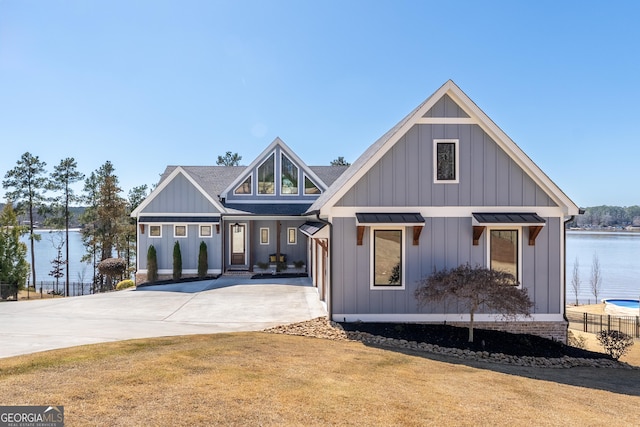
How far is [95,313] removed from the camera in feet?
38.7

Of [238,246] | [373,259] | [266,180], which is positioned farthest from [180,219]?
[373,259]

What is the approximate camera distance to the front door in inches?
846

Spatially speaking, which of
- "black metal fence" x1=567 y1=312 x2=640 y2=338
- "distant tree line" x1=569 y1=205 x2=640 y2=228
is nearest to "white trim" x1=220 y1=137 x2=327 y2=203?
"black metal fence" x1=567 y1=312 x2=640 y2=338

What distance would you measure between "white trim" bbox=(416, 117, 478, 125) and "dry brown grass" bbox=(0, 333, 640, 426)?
6.54 meters

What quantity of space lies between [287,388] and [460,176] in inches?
319

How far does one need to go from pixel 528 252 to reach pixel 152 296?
1368 centimetres

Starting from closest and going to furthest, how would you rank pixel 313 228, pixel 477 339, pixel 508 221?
pixel 477 339 < pixel 508 221 < pixel 313 228

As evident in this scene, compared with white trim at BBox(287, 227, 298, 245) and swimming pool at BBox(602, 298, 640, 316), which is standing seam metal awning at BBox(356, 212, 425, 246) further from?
swimming pool at BBox(602, 298, 640, 316)

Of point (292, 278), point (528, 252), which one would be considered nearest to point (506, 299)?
point (528, 252)

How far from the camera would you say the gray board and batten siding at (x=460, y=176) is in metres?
10.8

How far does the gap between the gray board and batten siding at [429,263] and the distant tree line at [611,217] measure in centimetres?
14864

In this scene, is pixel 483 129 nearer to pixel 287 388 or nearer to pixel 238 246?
pixel 287 388

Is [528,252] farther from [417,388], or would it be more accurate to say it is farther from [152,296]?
[152,296]

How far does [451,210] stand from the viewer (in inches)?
427
